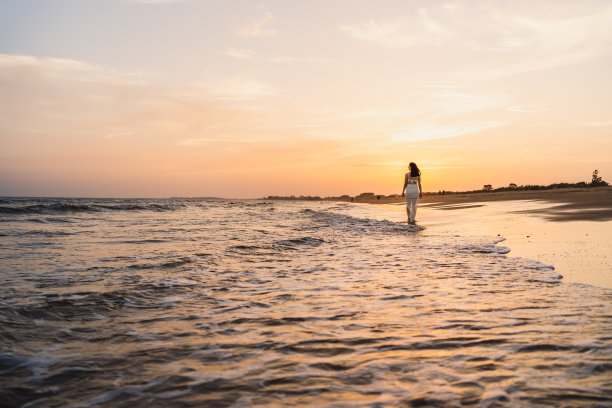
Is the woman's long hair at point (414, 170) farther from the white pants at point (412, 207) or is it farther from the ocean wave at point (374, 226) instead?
the ocean wave at point (374, 226)

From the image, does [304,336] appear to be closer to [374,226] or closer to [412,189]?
[374,226]

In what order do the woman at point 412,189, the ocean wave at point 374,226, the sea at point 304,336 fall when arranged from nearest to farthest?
the sea at point 304,336 → the ocean wave at point 374,226 → the woman at point 412,189

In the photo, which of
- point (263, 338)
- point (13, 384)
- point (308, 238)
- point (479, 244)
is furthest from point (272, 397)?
point (308, 238)

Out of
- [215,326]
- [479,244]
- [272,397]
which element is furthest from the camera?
[479,244]

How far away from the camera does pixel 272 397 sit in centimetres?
269

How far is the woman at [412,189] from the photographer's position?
19875mm

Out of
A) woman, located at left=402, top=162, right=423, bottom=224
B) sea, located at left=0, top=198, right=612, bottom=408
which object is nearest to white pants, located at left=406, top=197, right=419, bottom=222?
woman, located at left=402, top=162, right=423, bottom=224

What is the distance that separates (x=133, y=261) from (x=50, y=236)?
6.30 m

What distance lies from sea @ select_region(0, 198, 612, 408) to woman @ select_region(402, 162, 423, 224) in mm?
12404

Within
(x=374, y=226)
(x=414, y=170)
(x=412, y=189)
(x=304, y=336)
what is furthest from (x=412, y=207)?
(x=304, y=336)

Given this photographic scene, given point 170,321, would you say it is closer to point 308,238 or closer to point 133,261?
point 133,261

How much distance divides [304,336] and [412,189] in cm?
1704

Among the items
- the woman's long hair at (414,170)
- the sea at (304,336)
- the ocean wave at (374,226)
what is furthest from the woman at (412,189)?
A: the sea at (304,336)

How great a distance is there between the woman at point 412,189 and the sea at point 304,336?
12.4 m
